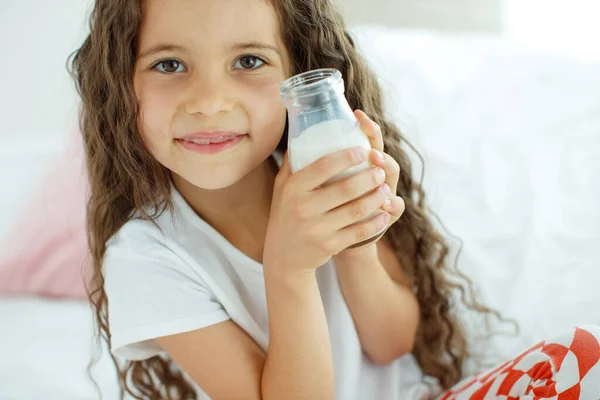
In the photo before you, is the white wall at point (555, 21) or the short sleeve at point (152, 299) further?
the white wall at point (555, 21)

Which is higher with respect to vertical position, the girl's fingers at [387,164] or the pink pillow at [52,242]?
the girl's fingers at [387,164]

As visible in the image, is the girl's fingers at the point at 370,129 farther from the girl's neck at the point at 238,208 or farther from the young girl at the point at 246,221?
the girl's neck at the point at 238,208

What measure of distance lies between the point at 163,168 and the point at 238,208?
4.9 inches

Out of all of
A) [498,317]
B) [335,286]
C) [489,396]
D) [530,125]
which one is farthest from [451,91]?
[489,396]

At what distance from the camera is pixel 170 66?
89 centimetres

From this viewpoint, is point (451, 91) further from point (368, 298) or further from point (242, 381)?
point (242, 381)

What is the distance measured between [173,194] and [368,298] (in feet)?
1.07

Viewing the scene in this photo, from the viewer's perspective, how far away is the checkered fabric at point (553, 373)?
825 millimetres

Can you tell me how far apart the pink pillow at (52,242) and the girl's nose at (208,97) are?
0.60 m

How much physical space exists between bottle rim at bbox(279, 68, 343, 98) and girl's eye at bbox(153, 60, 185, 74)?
0.60ft

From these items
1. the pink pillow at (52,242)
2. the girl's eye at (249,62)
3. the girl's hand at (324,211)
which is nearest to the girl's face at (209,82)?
the girl's eye at (249,62)

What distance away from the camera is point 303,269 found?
86cm

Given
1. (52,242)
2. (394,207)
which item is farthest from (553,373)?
(52,242)

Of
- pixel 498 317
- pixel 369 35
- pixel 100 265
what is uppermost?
pixel 369 35
